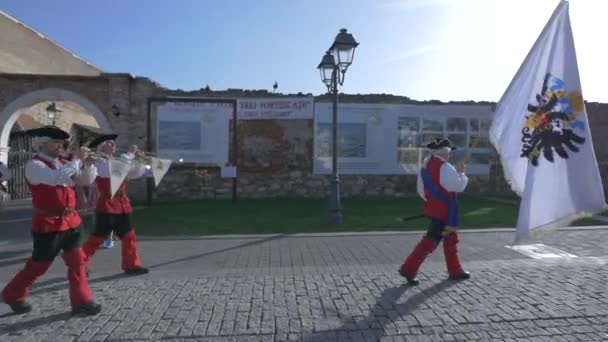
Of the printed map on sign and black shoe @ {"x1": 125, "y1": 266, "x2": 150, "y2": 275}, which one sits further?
the printed map on sign

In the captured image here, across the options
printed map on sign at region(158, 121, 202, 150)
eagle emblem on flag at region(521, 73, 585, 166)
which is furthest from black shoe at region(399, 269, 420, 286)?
printed map on sign at region(158, 121, 202, 150)

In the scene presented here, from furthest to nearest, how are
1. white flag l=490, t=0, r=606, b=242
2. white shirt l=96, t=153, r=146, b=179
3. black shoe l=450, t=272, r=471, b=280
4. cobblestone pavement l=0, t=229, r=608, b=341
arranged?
1. white shirt l=96, t=153, r=146, b=179
2. black shoe l=450, t=272, r=471, b=280
3. white flag l=490, t=0, r=606, b=242
4. cobblestone pavement l=0, t=229, r=608, b=341

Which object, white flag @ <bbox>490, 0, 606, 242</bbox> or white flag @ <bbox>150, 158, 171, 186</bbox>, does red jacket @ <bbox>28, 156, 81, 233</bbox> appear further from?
white flag @ <bbox>490, 0, 606, 242</bbox>

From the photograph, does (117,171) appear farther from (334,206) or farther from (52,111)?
(52,111)

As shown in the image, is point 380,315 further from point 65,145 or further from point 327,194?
point 327,194

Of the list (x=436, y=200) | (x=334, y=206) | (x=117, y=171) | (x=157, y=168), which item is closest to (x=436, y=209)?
(x=436, y=200)

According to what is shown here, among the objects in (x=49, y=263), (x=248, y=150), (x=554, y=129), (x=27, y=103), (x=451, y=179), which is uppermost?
(x=27, y=103)

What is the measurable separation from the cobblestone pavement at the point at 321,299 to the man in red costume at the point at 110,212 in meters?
0.32

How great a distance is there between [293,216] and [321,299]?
6969mm

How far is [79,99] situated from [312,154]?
814cm

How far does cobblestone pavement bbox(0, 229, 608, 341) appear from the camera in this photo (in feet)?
13.4

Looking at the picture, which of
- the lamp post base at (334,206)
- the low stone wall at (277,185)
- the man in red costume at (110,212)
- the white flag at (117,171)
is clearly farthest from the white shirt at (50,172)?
the low stone wall at (277,185)

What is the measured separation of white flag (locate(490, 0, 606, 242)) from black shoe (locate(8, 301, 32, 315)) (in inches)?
211

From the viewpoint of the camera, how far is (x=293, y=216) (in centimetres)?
1192
